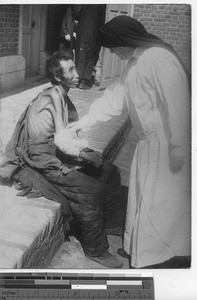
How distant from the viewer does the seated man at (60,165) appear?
287cm

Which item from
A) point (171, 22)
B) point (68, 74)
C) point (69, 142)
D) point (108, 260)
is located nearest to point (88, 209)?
point (108, 260)

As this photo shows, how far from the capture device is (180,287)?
9.41ft

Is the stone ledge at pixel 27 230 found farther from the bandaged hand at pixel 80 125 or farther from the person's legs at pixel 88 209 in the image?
the bandaged hand at pixel 80 125

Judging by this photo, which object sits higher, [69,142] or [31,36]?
[31,36]

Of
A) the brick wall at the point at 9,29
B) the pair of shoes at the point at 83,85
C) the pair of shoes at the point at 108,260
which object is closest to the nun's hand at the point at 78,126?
the pair of shoes at the point at 83,85

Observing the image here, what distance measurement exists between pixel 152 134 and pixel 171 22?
0.81 m

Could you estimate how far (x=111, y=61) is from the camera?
9.37 feet

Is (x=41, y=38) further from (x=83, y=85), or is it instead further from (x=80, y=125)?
(x=80, y=125)

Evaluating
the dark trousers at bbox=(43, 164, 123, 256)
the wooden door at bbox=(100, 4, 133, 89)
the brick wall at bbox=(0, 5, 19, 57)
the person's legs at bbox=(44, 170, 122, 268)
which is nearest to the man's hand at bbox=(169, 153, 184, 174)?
the dark trousers at bbox=(43, 164, 123, 256)

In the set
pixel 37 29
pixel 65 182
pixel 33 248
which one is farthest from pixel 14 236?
pixel 37 29

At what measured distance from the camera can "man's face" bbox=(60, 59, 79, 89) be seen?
112 inches

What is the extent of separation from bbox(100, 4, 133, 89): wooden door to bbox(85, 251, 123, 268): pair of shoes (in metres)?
1.27

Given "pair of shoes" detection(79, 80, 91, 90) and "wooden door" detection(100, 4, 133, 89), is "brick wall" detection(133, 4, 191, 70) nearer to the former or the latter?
"wooden door" detection(100, 4, 133, 89)
